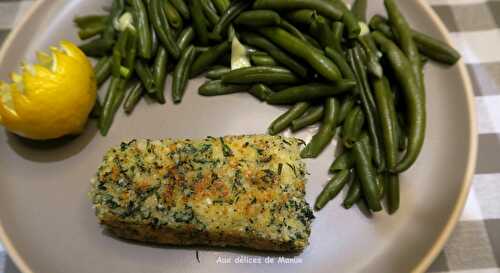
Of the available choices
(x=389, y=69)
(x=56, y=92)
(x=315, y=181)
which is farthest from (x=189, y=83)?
(x=389, y=69)

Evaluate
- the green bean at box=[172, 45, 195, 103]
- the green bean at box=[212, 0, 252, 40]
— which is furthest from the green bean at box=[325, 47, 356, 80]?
the green bean at box=[172, 45, 195, 103]

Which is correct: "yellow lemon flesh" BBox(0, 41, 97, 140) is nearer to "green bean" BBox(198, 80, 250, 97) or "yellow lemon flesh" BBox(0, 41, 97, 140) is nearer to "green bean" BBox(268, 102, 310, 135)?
"green bean" BBox(198, 80, 250, 97)

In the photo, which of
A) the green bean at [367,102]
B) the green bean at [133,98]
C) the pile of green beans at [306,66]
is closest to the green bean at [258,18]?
the pile of green beans at [306,66]

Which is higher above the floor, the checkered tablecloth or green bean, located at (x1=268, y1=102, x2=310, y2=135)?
green bean, located at (x1=268, y1=102, x2=310, y2=135)

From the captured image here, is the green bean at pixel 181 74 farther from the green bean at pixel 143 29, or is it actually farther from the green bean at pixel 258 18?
the green bean at pixel 258 18

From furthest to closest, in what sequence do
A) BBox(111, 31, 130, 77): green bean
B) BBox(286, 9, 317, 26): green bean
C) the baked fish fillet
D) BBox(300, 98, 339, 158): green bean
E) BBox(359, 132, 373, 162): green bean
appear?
BBox(111, 31, 130, 77): green bean
BBox(286, 9, 317, 26): green bean
BBox(300, 98, 339, 158): green bean
BBox(359, 132, 373, 162): green bean
the baked fish fillet

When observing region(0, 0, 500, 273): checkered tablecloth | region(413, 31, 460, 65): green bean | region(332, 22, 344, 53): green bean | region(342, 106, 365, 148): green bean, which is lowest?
region(0, 0, 500, 273): checkered tablecloth

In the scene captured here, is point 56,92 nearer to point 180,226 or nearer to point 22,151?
point 22,151
